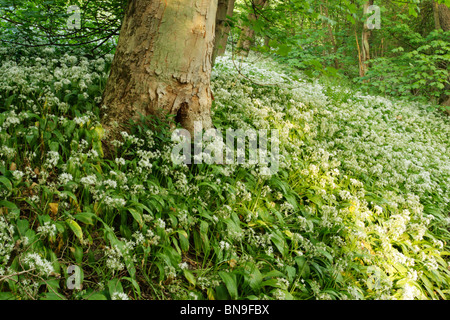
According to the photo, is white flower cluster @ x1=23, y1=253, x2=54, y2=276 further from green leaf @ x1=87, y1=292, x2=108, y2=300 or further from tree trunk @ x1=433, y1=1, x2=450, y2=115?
tree trunk @ x1=433, y1=1, x2=450, y2=115

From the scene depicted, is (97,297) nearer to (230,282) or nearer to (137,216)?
(137,216)

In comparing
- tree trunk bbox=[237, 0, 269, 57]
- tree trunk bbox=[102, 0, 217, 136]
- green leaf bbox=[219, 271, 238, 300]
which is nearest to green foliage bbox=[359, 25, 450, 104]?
tree trunk bbox=[237, 0, 269, 57]

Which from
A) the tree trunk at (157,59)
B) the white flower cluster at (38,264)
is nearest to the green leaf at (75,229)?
the white flower cluster at (38,264)

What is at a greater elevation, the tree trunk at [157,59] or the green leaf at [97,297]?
the tree trunk at [157,59]

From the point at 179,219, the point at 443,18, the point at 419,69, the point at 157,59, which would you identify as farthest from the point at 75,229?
the point at 443,18

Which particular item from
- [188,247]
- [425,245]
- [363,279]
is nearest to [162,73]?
[188,247]

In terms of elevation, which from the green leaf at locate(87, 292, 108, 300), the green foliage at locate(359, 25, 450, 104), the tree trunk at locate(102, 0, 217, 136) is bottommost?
the green leaf at locate(87, 292, 108, 300)

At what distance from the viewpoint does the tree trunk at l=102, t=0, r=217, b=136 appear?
327 cm

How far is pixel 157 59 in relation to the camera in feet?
10.8

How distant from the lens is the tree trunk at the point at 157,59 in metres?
3.27

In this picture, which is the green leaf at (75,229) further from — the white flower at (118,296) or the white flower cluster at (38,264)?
the white flower at (118,296)

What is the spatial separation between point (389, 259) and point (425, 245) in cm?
88

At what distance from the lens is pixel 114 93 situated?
342 cm
